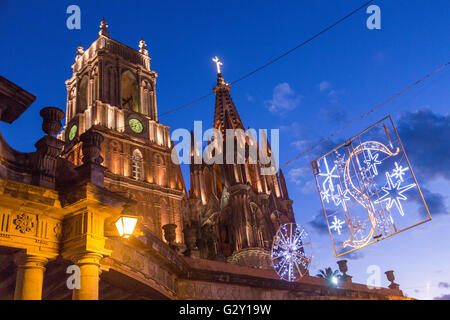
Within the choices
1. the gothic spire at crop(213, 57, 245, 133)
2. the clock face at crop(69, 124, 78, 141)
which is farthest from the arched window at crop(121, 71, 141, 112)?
the gothic spire at crop(213, 57, 245, 133)

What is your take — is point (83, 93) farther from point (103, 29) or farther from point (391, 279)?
point (391, 279)

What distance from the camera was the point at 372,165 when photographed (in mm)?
11828

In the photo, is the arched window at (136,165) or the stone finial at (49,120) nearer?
the stone finial at (49,120)

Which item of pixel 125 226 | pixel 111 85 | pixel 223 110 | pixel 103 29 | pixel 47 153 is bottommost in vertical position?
pixel 125 226

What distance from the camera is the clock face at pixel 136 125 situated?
42062 millimetres

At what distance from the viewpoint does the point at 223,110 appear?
56375 mm

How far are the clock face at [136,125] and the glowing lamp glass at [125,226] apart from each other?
34.9m

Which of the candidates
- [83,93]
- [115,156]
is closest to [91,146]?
[115,156]

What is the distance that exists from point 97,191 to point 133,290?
364 centimetres

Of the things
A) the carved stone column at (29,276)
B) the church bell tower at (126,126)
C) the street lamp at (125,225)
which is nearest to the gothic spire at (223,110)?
the church bell tower at (126,126)

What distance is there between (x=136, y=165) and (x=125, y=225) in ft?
107

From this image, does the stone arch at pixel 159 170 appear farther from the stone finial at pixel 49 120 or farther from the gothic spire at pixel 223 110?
the stone finial at pixel 49 120
